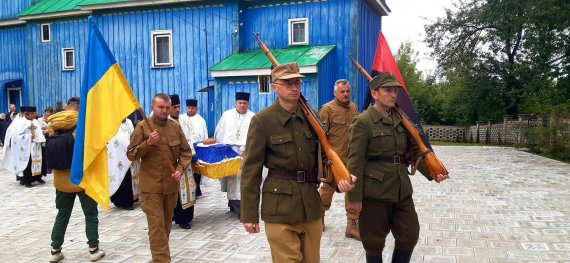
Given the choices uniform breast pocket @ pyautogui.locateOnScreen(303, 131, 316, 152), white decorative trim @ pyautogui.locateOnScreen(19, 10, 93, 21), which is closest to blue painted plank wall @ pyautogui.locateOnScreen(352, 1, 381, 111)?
white decorative trim @ pyautogui.locateOnScreen(19, 10, 93, 21)

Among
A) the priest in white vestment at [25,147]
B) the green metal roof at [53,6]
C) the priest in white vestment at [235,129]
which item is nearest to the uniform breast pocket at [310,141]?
the priest in white vestment at [235,129]

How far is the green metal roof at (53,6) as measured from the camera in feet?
63.1

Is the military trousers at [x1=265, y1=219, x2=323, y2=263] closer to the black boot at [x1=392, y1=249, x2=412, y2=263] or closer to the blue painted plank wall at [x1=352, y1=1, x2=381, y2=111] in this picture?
the black boot at [x1=392, y1=249, x2=412, y2=263]

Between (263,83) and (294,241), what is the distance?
1197 centimetres

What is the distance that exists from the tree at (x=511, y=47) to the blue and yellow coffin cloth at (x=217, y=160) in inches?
549

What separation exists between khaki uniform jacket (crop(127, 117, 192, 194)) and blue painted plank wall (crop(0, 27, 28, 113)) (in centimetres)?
1998

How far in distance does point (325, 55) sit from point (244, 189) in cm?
1152

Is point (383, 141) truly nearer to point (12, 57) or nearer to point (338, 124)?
point (338, 124)

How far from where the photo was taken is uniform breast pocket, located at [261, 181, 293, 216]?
3576mm

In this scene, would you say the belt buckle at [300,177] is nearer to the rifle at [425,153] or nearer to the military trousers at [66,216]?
the rifle at [425,153]

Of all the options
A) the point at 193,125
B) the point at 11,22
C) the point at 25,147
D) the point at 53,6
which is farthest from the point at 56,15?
the point at 193,125

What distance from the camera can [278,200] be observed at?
3.61 meters

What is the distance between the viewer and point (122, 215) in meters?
8.12

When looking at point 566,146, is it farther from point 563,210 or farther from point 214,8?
point 214,8
